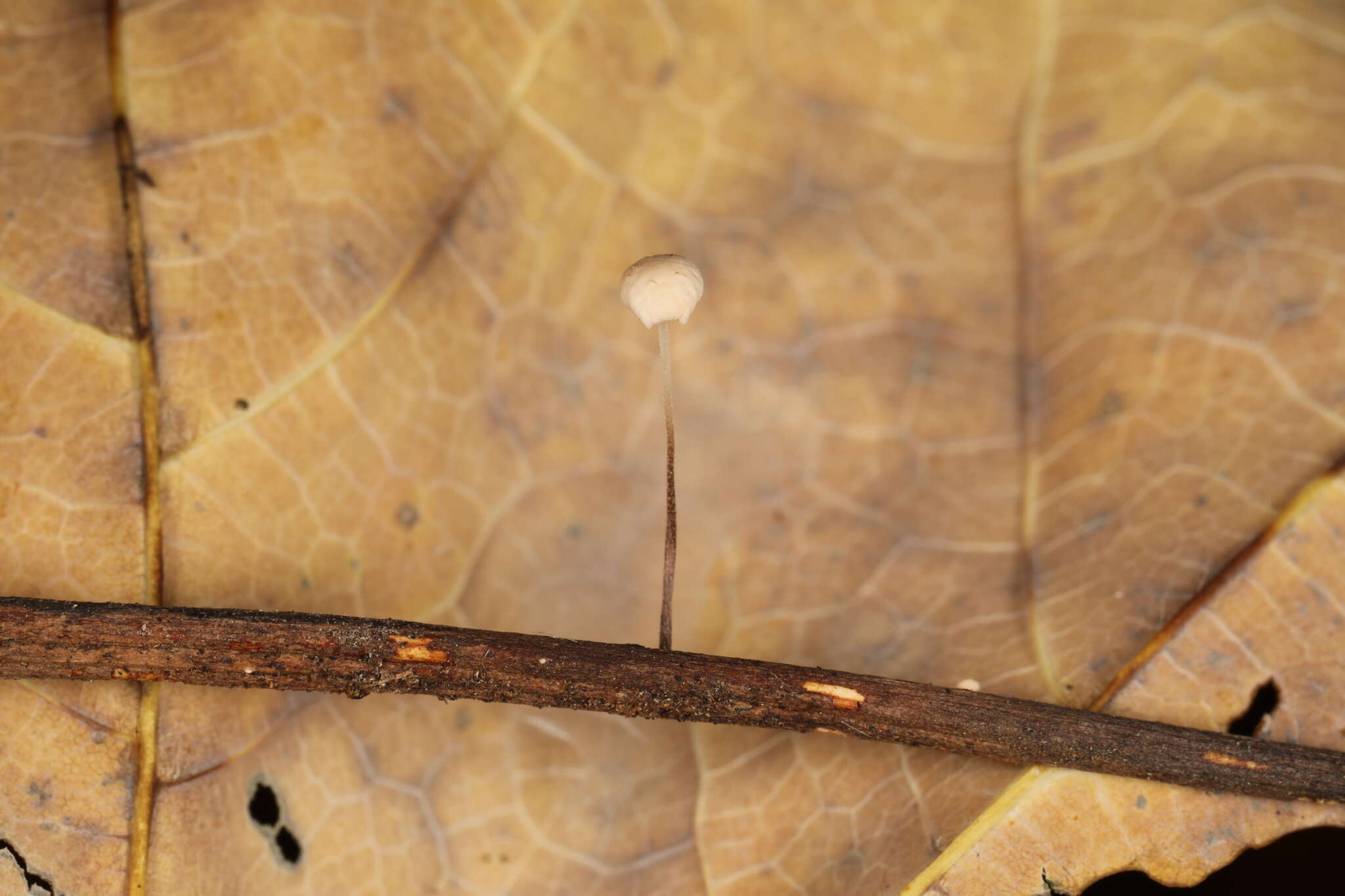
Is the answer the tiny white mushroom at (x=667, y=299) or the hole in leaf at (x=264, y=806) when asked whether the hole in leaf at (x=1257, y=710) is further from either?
the hole in leaf at (x=264, y=806)

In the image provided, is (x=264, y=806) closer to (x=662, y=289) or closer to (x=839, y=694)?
(x=839, y=694)

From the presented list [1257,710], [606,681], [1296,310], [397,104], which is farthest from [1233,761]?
[397,104]

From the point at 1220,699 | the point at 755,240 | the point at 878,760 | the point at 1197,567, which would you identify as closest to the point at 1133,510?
the point at 1197,567

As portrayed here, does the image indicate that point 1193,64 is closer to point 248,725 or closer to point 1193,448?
point 1193,448

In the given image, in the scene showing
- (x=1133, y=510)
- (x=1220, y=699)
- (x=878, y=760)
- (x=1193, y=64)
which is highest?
(x=1193, y=64)

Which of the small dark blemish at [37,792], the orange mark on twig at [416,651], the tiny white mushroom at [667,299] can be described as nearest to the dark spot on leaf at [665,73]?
the tiny white mushroom at [667,299]
